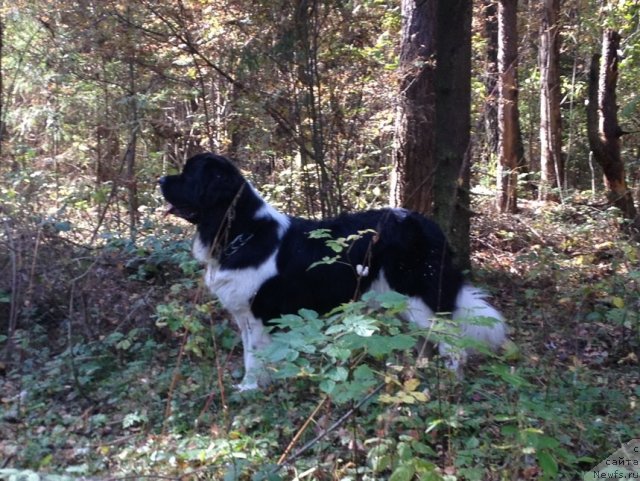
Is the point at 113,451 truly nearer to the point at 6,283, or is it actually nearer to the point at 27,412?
the point at 27,412

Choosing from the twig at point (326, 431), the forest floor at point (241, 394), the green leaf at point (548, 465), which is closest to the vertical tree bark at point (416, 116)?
the forest floor at point (241, 394)

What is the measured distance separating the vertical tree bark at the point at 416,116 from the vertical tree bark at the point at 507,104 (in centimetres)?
365

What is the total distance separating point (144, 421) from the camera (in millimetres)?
5086

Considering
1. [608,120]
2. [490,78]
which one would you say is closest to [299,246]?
[608,120]

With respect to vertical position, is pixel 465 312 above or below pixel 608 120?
below

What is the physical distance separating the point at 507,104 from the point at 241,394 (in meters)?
10.7

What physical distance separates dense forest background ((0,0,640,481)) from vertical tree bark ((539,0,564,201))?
0.21 feet

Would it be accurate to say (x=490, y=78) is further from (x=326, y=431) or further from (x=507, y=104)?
(x=326, y=431)

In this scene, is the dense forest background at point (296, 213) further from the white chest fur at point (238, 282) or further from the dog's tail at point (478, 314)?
the white chest fur at point (238, 282)

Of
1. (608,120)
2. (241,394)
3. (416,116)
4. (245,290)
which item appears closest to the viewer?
(241,394)

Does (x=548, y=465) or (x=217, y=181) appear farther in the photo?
(x=217, y=181)

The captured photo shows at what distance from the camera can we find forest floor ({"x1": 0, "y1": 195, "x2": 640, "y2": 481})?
408cm

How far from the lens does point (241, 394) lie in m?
5.39

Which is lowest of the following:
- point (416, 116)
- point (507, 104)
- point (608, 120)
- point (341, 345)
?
point (341, 345)
